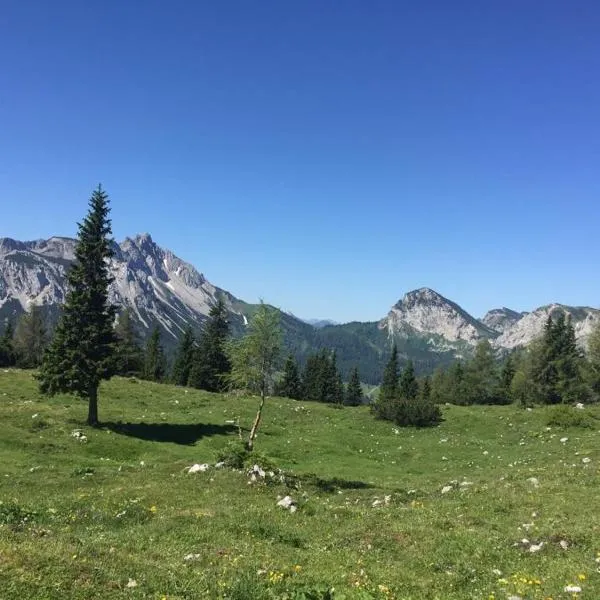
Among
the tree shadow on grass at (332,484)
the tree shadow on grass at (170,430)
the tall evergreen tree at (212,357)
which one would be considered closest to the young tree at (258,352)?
the tree shadow on grass at (332,484)

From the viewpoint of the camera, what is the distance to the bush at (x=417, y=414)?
5197 cm

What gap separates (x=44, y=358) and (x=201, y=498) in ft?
95.1

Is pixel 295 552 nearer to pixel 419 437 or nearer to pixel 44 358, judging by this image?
pixel 419 437

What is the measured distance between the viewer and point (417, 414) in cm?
5219

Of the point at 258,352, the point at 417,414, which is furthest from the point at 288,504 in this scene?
the point at 417,414

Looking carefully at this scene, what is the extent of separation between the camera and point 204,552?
14.7 m

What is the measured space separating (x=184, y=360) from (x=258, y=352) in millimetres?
88533

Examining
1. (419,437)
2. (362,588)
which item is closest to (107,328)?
(419,437)

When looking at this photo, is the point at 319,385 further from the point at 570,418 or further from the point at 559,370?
the point at 570,418

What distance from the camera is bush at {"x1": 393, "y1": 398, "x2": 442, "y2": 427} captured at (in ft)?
171

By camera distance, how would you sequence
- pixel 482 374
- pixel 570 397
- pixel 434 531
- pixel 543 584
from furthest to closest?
pixel 482 374, pixel 570 397, pixel 434 531, pixel 543 584

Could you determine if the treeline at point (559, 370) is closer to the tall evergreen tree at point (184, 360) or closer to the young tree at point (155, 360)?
the tall evergreen tree at point (184, 360)

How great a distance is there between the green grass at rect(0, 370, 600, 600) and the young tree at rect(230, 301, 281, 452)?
20.1ft

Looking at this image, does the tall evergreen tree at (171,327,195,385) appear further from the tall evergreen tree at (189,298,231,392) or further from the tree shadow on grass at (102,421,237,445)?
the tree shadow on grass at (102,421,237,445)
